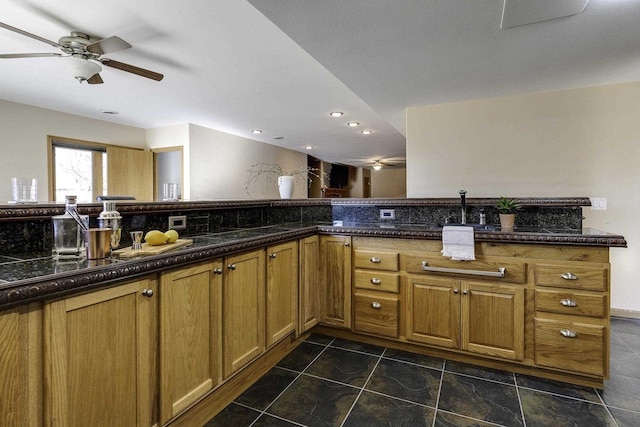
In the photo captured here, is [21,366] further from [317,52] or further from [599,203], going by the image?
[599,203]

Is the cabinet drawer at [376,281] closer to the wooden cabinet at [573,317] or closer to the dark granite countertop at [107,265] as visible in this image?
the dark granite countertop at [107,265]

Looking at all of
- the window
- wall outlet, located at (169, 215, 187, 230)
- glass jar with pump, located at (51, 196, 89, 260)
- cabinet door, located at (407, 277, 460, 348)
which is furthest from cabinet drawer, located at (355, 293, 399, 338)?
the window

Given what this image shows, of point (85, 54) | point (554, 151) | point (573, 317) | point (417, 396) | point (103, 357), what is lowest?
point (417, 396)

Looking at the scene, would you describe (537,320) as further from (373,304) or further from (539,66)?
(539,66)

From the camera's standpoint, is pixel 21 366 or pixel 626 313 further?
pixel 626 313

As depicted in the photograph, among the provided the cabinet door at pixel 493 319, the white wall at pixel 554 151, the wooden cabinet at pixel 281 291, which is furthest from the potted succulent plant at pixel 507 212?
the wooden cabinet at pixel 281 291

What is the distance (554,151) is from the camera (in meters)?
3.05

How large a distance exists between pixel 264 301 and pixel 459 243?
1.24m

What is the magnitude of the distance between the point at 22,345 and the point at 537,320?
2311 mm

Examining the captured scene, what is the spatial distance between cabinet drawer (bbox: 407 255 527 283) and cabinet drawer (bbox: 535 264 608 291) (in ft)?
0.29

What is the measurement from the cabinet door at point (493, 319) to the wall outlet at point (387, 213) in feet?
3.12

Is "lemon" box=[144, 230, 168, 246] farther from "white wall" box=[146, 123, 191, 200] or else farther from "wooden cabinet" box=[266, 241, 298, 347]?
"white wall" box=[146, 123, 191, 200]

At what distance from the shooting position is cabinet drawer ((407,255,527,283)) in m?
1.91

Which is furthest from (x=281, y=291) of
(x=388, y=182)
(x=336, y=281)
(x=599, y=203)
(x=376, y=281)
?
(x=388, y=182)
